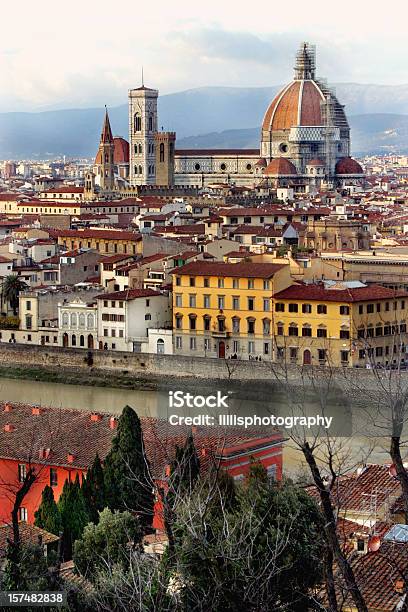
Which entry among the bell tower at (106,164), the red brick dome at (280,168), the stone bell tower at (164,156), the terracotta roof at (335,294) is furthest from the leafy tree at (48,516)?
the stone bell tower at (164,156)

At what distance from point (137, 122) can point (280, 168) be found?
7531 mm

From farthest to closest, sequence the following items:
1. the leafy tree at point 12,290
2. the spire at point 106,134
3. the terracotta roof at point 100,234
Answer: the spire at point 106,134 < the terracotta roof at point 100,234 < the leafy tree at point 12,290

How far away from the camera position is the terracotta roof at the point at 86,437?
1096 cm

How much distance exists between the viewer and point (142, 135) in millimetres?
59344

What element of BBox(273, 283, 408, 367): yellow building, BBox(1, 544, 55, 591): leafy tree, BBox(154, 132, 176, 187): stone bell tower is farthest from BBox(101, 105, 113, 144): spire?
BBox(1, 544, 55, 591): leafy tree

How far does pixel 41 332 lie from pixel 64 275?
2342mm

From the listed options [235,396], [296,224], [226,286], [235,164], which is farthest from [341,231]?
[235,164]

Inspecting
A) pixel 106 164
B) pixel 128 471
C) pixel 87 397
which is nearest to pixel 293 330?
pixel 87 397

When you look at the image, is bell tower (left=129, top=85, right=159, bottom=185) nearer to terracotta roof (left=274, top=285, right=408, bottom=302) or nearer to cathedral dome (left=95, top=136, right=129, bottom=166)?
cathedral dome (left=95, top=136, right=129, bottom=166)

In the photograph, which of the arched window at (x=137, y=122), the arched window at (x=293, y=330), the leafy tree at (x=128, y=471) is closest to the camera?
the leafy tree at (x=128, y=471)

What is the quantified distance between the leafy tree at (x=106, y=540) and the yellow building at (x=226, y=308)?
1204 centimetres

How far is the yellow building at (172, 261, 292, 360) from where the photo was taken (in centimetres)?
2086

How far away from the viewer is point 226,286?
21.2 metres

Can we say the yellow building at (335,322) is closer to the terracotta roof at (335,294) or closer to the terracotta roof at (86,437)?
the terracotta roof at (335,294)
